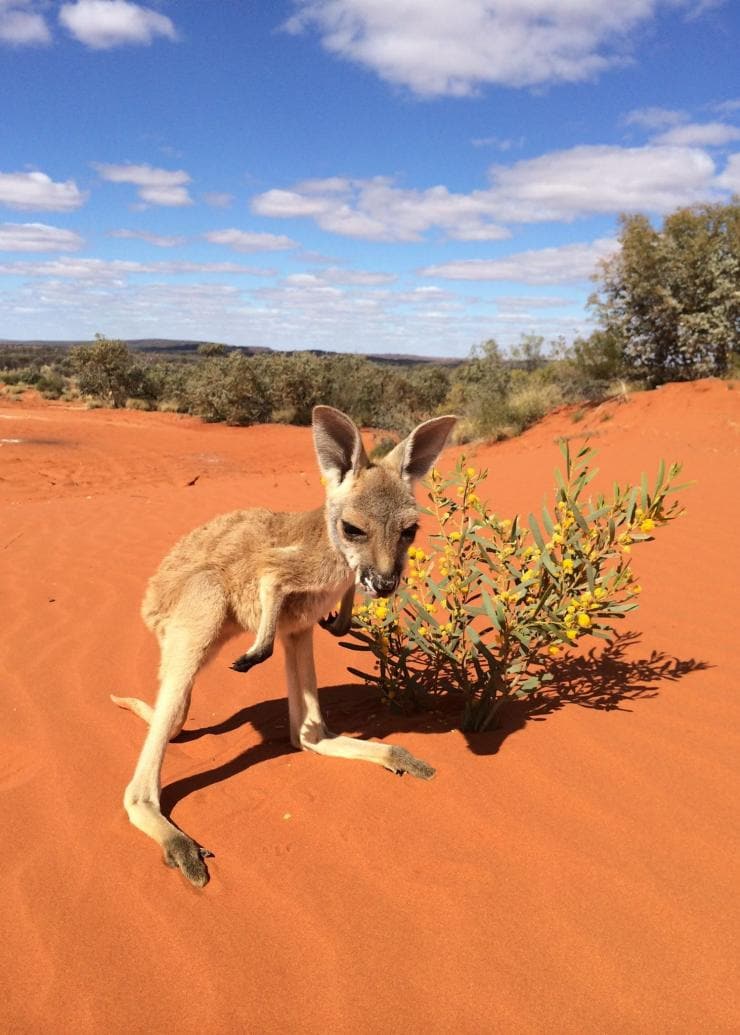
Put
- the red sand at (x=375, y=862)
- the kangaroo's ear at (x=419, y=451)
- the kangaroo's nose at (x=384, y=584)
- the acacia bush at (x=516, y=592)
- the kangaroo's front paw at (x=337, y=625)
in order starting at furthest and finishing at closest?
the kangaroo's front paw at (x=337, y=625) < the acacia bush at (x=516, y=592) < the kangaroo's ear at (x=419, y=451) < the kangaroo's nose at (x=384, y=584) < the red sand at (x=375, y=862)

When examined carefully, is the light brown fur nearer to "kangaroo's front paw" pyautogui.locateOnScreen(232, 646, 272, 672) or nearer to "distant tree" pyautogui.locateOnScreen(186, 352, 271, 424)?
"kangaroo's front paw" pyautogui.locateOnScreen(232, 646, 272, 672)

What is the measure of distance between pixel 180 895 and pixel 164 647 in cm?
108

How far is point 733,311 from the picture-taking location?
1634 centimetres

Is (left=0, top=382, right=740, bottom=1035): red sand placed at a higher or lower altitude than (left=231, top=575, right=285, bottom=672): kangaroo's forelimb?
lower

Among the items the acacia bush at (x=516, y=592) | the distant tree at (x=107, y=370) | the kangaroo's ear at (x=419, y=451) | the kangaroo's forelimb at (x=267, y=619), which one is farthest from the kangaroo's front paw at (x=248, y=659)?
the distant tree at (x=107, y=370)

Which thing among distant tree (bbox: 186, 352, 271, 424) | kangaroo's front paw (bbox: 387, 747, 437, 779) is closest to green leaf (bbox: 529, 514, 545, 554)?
kangaroo's front paw (bbox: 387, 747, 437, 779)

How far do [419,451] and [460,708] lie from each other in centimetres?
153

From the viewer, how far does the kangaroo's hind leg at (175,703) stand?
8.68ft

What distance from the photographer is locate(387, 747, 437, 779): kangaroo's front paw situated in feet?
10.0

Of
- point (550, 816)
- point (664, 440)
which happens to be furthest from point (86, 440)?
point (550, 816)

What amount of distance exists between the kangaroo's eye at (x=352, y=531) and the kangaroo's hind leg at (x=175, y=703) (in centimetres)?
67

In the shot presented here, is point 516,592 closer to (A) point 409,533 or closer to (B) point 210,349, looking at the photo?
(A) point 409,533

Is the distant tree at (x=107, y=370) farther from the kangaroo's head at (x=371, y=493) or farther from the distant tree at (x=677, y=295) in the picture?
the kangaroo's head at (x=371, y=493)

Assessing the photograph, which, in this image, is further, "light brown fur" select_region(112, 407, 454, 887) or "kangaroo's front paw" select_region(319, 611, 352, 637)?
"kangaroo's front paw" select_region(319, 611, 352, 637)
